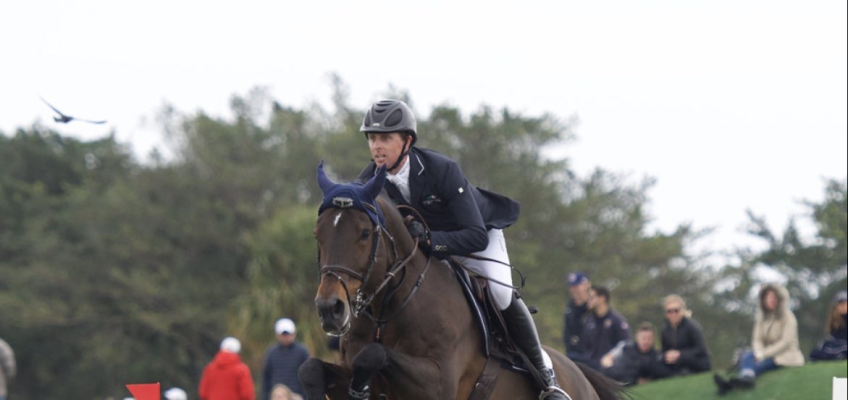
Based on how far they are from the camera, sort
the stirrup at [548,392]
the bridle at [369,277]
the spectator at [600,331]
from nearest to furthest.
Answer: the bridle at [369,277] → the stirrup at [548,392] → the spectator at [600,331]

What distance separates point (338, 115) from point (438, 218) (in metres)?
42.7

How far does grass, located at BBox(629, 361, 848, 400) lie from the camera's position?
12703 millimetres

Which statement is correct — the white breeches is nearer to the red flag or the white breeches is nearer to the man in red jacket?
the red flag

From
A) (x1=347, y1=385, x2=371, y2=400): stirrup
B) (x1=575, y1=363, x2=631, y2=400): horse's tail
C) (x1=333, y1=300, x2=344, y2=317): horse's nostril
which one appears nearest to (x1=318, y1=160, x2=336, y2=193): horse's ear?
(x1=333, y1=300, x2=344, y2=317): horse's nostril

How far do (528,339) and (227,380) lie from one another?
7.58m

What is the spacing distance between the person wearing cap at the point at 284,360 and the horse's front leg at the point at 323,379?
7.60 metres

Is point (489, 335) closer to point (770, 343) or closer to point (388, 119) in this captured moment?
point (388, 119)

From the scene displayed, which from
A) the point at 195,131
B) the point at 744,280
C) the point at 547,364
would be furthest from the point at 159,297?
the point at 547,364

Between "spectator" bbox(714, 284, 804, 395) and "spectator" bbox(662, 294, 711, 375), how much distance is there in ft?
1.62

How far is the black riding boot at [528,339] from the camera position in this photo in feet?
23.1

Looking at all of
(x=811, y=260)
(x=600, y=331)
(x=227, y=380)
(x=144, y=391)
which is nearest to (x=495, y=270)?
(x=144, y=391)

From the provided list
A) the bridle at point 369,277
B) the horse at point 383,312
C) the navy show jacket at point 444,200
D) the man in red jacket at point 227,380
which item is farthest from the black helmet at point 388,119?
the man in red jacket at point 227,380

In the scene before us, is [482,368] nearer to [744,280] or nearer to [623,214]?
[744,280]

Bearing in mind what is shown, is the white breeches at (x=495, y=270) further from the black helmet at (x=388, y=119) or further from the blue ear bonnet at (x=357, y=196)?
the blue ear bonnet at (x=357, y=196)
